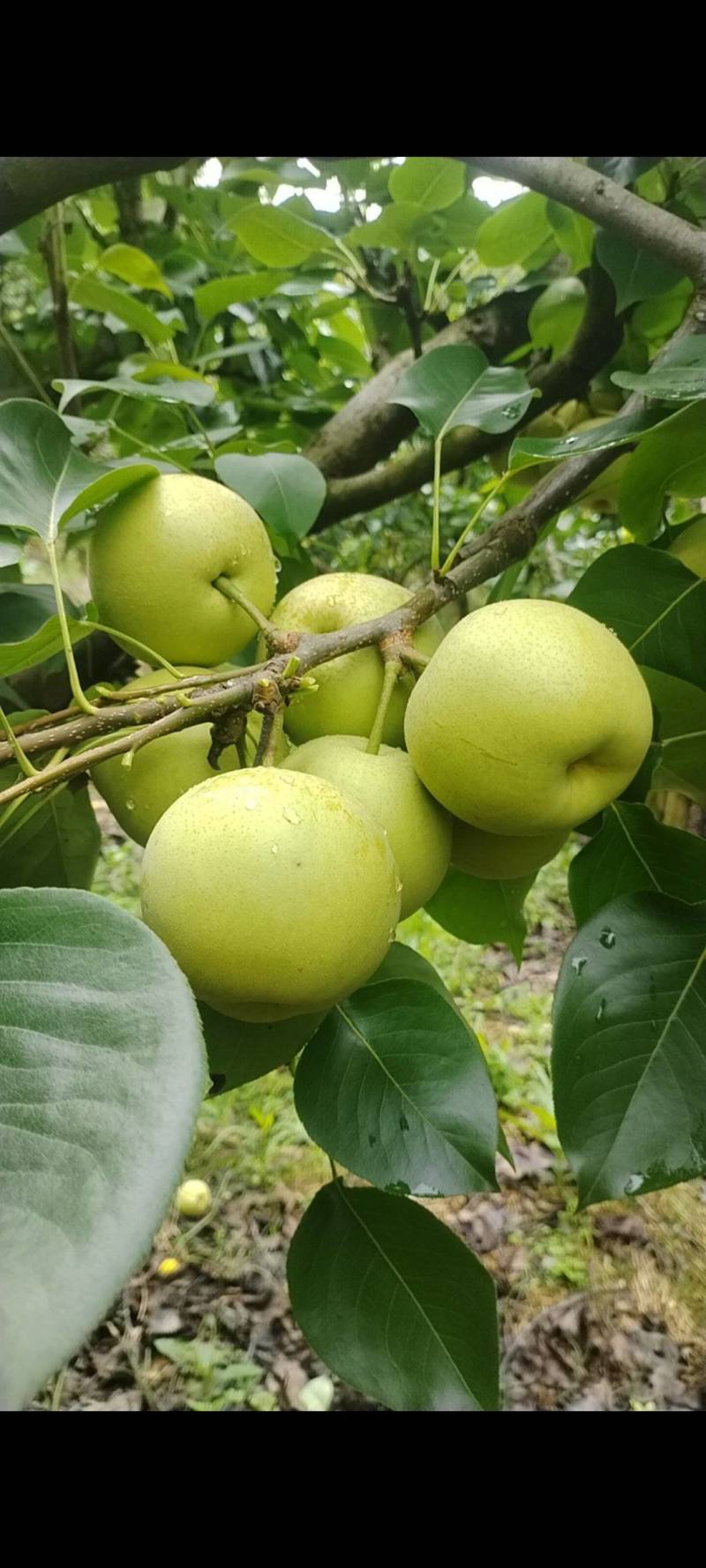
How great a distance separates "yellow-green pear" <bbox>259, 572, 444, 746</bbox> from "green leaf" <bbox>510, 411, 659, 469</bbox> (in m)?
0.18

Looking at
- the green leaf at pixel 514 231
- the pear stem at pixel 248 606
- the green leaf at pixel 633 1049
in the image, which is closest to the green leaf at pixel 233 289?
the green leaf at pixel 514 231

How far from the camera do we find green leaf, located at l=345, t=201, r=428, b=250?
137 cm

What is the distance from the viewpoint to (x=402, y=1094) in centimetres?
76

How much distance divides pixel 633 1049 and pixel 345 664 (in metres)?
0.40

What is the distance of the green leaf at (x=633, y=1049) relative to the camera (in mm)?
711

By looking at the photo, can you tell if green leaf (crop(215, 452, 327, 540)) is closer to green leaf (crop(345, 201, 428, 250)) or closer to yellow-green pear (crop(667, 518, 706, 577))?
yellow-green pear (crop(667, 518, 706, 577))

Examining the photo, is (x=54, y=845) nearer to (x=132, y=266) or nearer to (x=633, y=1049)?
(x=633, y=1049)

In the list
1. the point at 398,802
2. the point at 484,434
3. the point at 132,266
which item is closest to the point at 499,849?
the point at 398,802

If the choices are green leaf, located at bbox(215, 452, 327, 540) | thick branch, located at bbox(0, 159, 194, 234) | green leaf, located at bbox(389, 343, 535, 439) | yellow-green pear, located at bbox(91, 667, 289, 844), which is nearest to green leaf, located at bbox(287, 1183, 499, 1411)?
yellow-green pear, located at bbox(91, 667, 289, 844)

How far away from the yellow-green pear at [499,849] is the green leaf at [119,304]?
100 cm

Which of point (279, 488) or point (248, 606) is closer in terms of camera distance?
point (248, 606)

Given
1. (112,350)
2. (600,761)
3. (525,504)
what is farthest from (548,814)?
(112,350)

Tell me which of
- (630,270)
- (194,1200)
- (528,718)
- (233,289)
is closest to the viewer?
(528,718)

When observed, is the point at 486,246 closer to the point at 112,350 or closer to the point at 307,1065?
the point at 112,350
